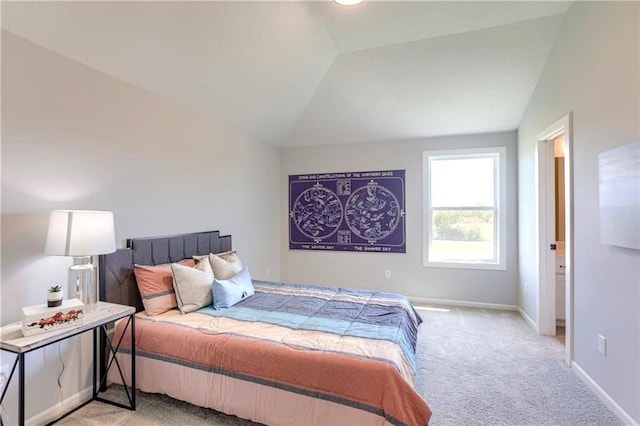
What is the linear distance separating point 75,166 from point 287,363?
198 centimetres

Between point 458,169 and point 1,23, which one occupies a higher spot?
point 1,23

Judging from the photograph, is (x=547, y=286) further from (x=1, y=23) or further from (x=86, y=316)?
(x=1, y=23)

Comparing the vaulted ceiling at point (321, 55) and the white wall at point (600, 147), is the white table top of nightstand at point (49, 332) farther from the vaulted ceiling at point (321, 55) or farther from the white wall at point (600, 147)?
the white wall at point (600, 147)

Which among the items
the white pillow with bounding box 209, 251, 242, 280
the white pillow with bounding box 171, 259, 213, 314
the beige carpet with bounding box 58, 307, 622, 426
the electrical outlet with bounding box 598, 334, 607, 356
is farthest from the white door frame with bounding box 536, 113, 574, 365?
the white pillow with bounding box 171, 259, 213, 314

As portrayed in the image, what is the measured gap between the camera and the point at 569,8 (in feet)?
8.41

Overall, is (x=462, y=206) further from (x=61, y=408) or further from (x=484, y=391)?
(x=61, y=408)

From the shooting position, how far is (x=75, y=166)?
2127 mm

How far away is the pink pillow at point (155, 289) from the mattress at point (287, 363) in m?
0.07

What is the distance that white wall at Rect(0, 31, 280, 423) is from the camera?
5.91ft

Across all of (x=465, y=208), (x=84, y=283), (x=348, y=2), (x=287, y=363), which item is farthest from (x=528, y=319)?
(x=84, y=283)

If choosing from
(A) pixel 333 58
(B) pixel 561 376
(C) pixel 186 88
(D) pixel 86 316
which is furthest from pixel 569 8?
(D) pixel 86 316

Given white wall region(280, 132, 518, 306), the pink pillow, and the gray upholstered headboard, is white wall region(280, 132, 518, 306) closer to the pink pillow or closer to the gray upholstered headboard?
the gray upholstered headboard

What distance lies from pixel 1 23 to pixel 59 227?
1.18 meters

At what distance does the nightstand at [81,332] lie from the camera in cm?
145
